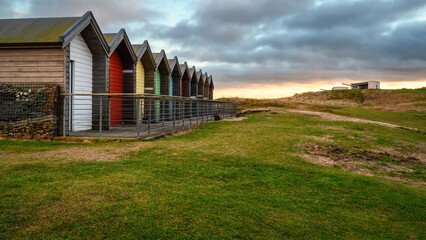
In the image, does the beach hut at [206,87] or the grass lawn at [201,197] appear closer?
the grass lawn at [201,197]

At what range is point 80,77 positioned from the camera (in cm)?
1147

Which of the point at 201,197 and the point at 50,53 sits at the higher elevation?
the point at 50,53

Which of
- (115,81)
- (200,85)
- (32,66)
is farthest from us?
(200,85)

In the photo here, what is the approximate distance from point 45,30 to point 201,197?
9853 mm

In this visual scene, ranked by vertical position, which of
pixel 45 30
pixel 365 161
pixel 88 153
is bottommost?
pixel 365 161

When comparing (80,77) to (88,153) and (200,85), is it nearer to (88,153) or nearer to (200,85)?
(88,153)

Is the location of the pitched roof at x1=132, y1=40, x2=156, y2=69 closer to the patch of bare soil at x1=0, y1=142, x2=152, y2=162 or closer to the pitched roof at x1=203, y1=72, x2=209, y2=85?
the patch of bare soil at x1=0, y1=142, x2=152, y2=162

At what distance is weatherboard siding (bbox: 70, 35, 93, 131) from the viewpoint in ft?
36.1

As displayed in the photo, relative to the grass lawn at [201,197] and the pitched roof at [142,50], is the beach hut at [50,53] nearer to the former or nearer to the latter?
the grass lawn at [201,197]

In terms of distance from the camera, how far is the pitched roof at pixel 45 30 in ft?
31.9

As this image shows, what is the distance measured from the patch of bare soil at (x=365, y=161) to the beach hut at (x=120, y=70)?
8.98m

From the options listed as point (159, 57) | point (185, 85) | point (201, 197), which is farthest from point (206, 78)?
point (201, 197)

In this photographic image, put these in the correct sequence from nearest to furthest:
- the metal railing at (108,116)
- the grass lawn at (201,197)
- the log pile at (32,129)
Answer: the grass lawn at (201,197), the metal railing at (108,116), the log pile at (32,129)

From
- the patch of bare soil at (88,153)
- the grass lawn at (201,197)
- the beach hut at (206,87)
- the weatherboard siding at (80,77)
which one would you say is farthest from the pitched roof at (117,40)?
the beach hut at (206,87)
